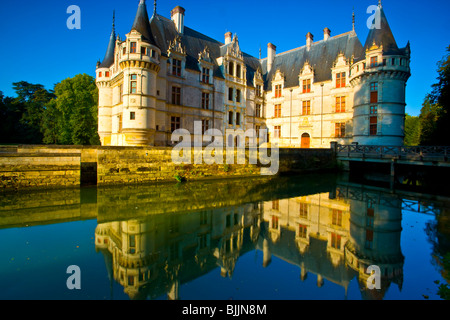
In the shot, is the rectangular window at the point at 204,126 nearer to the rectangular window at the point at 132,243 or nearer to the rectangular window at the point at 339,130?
the rectangular window at the point at 339,130

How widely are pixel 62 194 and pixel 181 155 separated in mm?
6172

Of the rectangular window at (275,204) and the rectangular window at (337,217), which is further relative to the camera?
the rectangular window at (275,204)

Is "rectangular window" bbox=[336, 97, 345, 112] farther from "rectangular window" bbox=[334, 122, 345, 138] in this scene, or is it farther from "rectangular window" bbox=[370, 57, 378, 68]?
"rectangular window" bbox=[370, 57, 378, 68]

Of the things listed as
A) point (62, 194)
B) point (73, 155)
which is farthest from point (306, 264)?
point (73, 155)

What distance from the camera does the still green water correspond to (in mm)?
3910

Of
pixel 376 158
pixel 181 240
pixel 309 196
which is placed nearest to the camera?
pixel 181 240

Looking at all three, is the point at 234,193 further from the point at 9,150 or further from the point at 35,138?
the point at 35,138

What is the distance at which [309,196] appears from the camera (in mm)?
11352

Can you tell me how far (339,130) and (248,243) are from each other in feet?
69.9

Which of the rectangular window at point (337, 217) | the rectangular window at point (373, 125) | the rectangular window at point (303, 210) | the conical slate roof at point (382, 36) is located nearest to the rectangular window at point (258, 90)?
the conical slate roof at point (382, 36)

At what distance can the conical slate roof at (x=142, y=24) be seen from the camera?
53.8 feet

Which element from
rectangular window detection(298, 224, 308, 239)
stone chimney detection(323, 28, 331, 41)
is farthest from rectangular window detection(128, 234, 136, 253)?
stone chimney detection(323, 28, 331, 41)

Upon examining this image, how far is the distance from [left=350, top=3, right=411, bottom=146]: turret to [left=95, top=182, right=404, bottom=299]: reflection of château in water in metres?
13.7

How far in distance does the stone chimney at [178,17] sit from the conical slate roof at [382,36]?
16.3 m
